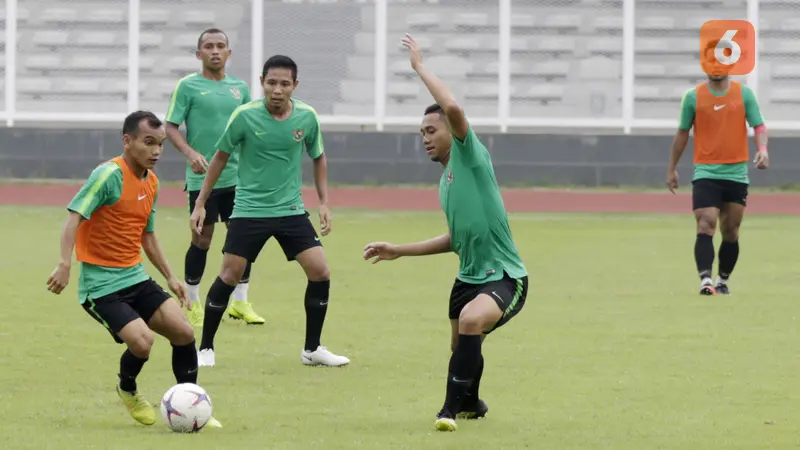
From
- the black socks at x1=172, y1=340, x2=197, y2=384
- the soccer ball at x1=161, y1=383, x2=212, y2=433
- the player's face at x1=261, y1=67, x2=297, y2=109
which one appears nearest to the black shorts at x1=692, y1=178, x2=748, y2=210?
the player's face at x1=261, y1=67, x2=297, y2=109

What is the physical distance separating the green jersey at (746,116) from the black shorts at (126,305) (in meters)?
6.79

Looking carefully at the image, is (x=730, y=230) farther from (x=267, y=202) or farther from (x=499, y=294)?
(x=499, y=294)

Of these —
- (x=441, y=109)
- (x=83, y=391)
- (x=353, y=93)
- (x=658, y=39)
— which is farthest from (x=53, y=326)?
(x=658, y=39)

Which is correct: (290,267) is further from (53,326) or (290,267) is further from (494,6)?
(494,6)

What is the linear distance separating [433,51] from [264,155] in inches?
696

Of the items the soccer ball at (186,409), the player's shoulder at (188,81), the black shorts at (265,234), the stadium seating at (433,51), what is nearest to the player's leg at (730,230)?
the player's shoulder at (188,81)

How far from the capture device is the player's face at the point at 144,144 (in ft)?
26.2

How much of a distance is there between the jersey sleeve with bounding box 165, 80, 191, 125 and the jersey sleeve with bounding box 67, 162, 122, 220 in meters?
3.90

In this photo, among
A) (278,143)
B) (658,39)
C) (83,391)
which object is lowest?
(83,391)

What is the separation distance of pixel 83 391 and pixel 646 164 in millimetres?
18266

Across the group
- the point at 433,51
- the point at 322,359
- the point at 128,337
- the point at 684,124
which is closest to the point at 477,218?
the point at 128,337

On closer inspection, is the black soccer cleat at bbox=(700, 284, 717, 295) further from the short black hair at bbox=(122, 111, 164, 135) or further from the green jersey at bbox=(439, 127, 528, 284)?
the short black hair at bbox=(122, 111, 164, 135)

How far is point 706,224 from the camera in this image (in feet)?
44.3

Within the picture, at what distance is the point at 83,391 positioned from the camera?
8.82 metres
